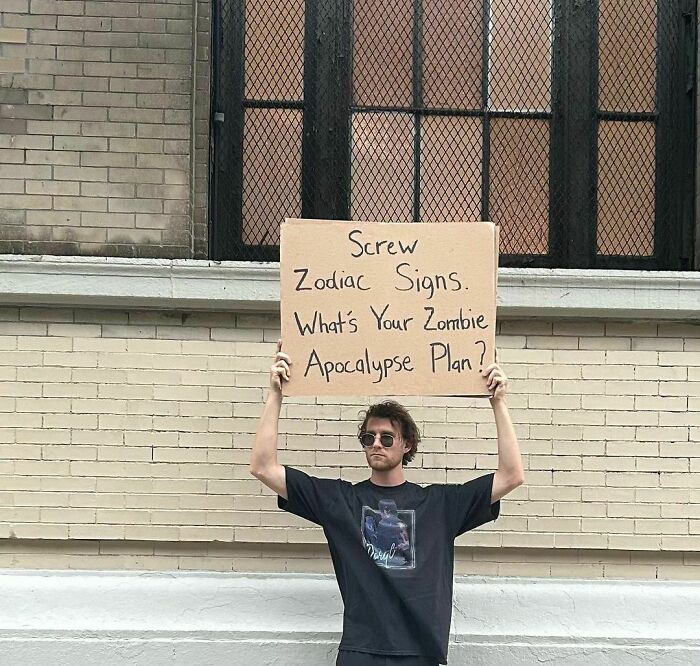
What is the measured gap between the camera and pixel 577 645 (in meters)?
4.44

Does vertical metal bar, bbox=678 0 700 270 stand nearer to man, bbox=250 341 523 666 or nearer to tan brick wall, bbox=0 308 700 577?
tan brick wall, bbox=0 308 700 577

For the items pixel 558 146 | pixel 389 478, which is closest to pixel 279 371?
pixel 389 478

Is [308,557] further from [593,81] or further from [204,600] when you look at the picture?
[593,81]

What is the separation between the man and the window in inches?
59.4

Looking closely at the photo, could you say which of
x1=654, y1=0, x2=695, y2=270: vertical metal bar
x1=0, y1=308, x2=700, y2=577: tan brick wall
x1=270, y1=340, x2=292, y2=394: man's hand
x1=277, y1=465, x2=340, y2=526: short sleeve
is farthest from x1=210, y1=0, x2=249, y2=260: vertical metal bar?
x1=654, y1=0, x2=695, y2=270: vertical metal bar

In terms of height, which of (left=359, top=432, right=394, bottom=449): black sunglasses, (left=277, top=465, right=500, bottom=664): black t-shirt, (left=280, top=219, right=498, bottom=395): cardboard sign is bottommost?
(left=277, top=465, right=500, bottom=664): black t-shirt

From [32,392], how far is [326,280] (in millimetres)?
1710

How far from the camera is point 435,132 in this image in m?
5.07

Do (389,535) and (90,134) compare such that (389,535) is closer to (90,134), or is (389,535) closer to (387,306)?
(387,306)

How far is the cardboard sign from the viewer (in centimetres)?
378

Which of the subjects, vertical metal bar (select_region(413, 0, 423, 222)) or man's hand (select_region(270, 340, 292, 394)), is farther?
vertical metal bar (select_region(413, 0, 423, 222))

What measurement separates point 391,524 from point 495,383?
2.26 ft

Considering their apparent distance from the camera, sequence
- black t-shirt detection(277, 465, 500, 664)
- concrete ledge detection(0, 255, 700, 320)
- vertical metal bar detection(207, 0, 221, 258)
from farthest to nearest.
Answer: vertical metal bar detection(207, 0, 221, 258) < concrete ledge detection(0, 255, 700, 320) < black t-shirt detection(277, 465, 500, 664)

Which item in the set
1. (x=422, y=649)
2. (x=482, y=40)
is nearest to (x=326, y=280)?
(x=422, y=649)
